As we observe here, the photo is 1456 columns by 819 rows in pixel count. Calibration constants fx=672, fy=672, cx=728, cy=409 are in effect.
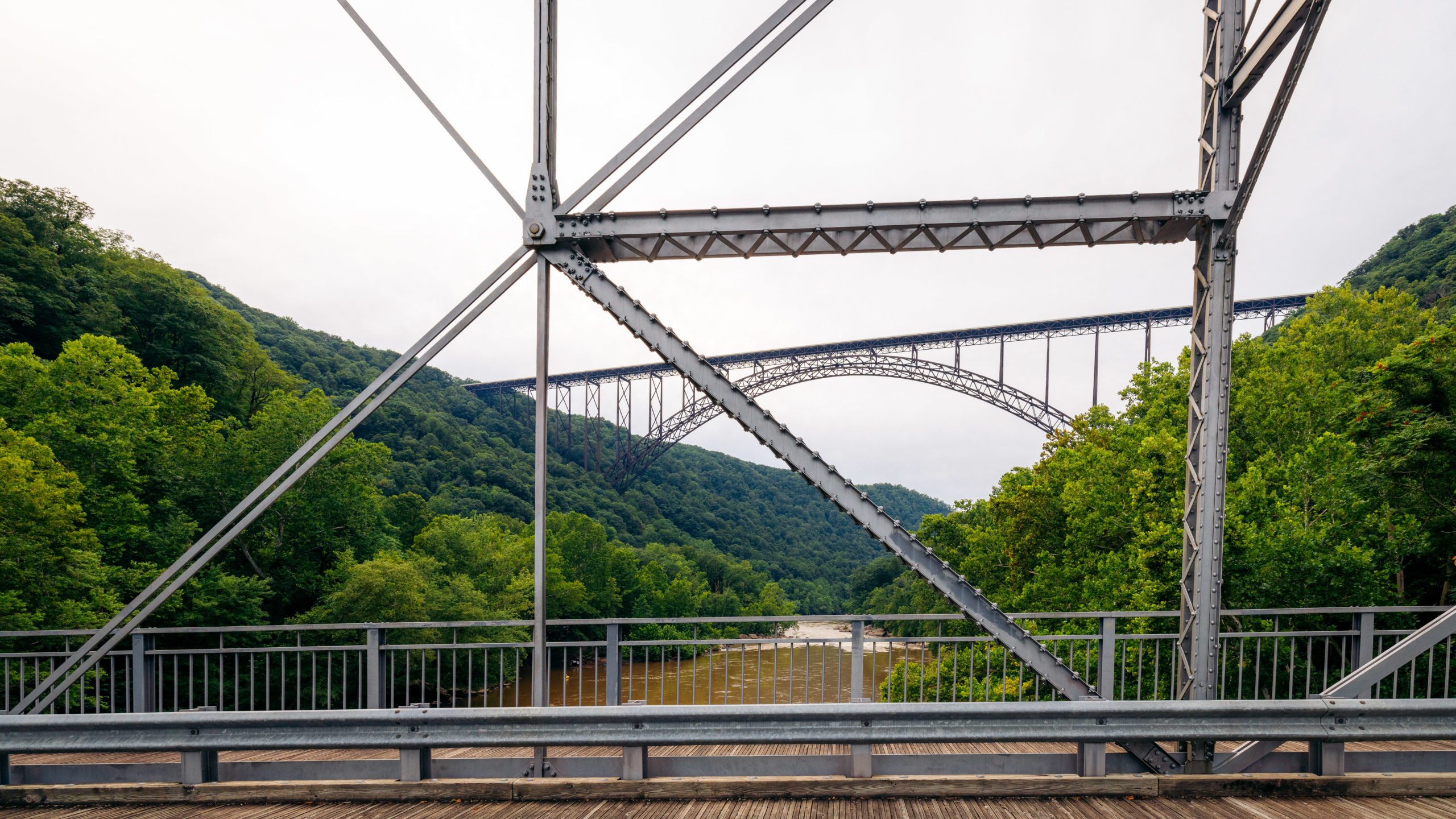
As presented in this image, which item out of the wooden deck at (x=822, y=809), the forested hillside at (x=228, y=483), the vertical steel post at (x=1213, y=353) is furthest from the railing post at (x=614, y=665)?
the forested hillside at (x=228, y=483)

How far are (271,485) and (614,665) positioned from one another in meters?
2.70

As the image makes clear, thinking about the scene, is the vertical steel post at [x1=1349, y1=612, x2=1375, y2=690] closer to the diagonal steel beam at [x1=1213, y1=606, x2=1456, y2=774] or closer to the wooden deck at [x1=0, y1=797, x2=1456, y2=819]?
the diagonal steel beam at [x1=1213, y1=606, x2=1456, y2=774]

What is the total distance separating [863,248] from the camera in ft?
15.0

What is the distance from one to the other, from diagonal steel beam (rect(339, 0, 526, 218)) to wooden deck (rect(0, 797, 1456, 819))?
3673mm

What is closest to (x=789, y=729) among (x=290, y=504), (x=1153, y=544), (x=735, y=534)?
(x=1153, y=544)

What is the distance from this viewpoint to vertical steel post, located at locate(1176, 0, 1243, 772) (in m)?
4.25

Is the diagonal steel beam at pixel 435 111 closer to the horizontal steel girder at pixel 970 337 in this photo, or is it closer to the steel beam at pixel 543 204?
the steel beam at pixel 543 204

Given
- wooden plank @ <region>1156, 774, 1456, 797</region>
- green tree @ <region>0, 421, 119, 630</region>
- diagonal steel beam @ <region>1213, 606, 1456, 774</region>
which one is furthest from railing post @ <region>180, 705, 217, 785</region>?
green tree @ <region>0, 421, 119, 630</region>

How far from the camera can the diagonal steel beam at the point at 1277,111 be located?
145 inches

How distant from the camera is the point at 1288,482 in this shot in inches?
615

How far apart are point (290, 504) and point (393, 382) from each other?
30553 millimetres

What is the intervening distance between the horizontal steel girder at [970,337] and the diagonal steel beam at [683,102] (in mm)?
35326

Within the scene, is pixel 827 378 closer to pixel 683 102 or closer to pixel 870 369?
pixel 870 369

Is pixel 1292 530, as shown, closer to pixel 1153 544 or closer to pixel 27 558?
pixel 1153 544
